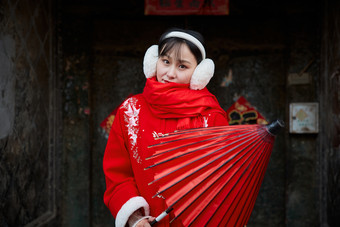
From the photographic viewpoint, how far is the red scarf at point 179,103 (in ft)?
5.30

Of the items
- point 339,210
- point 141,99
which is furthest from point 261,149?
point 339,210

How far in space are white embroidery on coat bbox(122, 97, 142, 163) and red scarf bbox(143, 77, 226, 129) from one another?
0.12 m

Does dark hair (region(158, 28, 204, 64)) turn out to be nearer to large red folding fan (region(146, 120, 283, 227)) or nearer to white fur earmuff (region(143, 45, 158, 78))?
white fur earmuff (region(143, 45, 158, 78))

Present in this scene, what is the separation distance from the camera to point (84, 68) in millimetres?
3537

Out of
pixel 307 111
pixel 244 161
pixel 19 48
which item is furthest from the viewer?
pixel 307 111

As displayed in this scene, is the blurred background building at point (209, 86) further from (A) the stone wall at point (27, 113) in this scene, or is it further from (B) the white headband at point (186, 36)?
(B) the white headband at point (186, 36)

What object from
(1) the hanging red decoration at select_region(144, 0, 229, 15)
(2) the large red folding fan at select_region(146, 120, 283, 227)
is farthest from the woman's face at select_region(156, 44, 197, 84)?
(1) the hanging red decoration at select_region(144, 0, 229, 15)

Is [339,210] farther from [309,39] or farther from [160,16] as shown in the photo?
[160,16]

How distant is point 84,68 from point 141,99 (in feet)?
6.48

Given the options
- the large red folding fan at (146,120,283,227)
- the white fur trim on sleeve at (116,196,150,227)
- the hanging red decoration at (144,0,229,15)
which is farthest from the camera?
the hanging red decoration at (144,0,229,15)

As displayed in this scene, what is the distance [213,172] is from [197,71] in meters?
0.62

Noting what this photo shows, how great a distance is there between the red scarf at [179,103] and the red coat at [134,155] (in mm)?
15

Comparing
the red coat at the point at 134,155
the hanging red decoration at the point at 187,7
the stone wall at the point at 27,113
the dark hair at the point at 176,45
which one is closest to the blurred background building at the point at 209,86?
the stone wall at the point at 27,113

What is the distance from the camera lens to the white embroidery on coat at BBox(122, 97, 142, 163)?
5.46 feet
